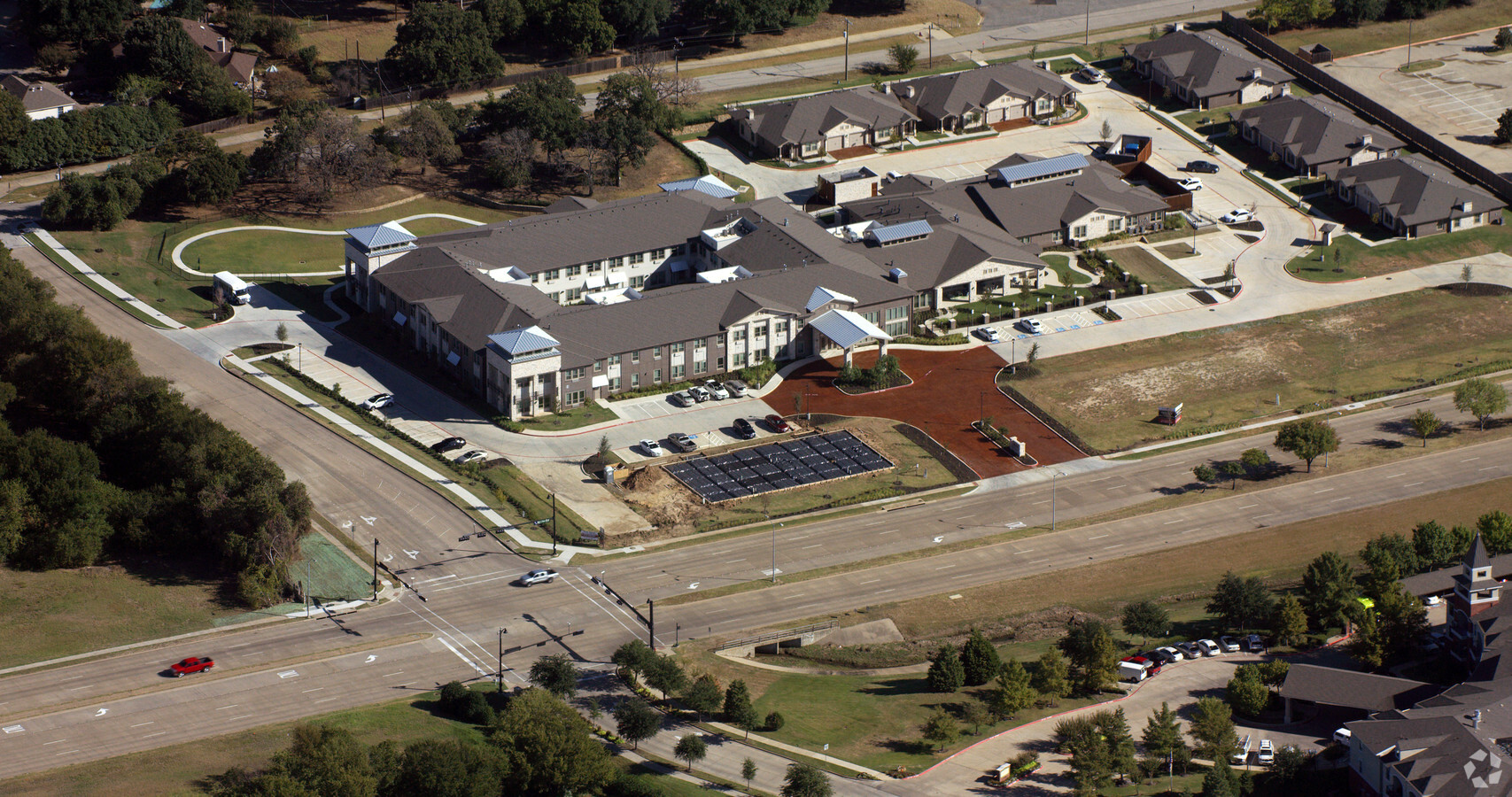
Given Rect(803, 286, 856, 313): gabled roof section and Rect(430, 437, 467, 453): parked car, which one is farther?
Rect(803, 286, 856, 313): gabled roof section

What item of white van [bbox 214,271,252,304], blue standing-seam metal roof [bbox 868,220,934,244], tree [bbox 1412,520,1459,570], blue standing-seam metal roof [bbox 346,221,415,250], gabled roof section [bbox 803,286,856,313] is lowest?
tree [bbox 1412,520,1459,570]

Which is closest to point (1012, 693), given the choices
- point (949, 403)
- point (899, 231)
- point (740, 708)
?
point (740, 708)

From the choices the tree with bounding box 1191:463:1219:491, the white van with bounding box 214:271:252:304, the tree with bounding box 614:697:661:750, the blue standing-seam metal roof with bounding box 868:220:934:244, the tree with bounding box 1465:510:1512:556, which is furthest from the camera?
the blue standing-seam metal roof with bounding box 868:220:934:244

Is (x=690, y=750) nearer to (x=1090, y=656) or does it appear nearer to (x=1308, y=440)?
(x=1090, y=656)

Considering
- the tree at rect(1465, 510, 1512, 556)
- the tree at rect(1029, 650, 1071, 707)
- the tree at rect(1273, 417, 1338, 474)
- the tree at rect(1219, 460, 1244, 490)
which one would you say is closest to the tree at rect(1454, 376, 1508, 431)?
the tree at rect(1273, 417, 1338, 474)

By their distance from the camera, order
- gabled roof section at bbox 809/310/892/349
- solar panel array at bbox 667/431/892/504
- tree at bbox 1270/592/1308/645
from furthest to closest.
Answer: gabled roof section at bbox 809/310/892/349
solar panel array at bbox 667/431/892/504
tree at bbox 1270/592/1308/645

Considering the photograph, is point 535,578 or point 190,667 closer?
point 190,667

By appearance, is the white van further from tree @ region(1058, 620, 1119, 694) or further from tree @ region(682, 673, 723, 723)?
tree @ region(1058, 620, 1119, 694)

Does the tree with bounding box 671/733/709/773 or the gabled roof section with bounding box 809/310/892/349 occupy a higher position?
the gabled roof section with bounding box 809/310/892/349
